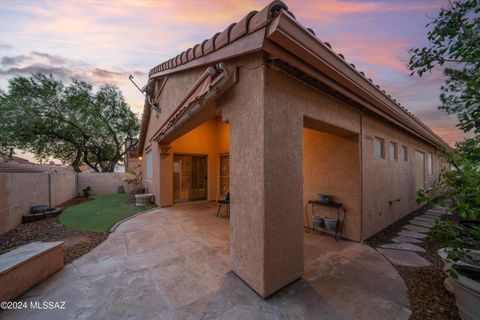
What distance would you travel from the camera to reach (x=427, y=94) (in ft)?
23.0

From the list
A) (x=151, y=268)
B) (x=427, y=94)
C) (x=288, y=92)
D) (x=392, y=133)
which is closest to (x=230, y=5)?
(x=288, y=92)

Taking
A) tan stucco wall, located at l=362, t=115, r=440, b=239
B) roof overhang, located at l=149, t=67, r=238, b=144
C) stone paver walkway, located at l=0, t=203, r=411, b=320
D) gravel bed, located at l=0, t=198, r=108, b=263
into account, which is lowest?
gravel bed, located at l=0, t=198, r=108, b=263

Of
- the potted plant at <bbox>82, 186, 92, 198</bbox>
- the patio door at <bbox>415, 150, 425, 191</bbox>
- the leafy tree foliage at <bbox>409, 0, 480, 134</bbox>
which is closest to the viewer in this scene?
the leafy tree foliage at <bbox>409, 0, 480, 134</bbox>

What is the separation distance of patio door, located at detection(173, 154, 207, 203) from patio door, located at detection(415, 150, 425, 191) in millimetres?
10888

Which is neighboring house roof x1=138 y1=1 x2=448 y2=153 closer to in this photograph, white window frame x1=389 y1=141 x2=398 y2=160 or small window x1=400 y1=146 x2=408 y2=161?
white window frame x1=389 y1=141 x2=398 y2=160

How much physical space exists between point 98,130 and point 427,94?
74.6 feet

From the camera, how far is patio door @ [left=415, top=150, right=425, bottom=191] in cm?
889

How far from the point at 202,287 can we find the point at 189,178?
25.0 feet

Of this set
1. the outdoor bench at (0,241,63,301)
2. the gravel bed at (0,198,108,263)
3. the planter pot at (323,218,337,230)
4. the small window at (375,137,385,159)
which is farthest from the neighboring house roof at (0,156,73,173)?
the small window at (375,137,385,159)

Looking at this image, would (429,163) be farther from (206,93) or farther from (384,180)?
(206,93)

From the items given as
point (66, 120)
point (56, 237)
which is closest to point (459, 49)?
point (56, 237)

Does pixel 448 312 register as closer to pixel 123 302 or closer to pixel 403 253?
pixel 403 253

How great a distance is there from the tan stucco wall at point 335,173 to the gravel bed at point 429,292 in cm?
133

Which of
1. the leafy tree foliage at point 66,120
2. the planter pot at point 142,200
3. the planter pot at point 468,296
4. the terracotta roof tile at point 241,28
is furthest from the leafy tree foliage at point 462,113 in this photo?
the leafy tree foliage at point 66,120
